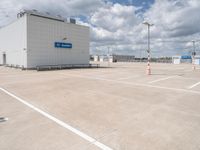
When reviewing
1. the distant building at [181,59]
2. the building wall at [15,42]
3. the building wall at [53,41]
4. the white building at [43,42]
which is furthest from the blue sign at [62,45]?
the distant building at [181,59]

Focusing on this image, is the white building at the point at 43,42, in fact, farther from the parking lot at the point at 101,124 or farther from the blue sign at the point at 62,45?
the parking lot at the point at 101,124

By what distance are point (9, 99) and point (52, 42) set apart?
23.2 meters

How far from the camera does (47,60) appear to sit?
29.1 m

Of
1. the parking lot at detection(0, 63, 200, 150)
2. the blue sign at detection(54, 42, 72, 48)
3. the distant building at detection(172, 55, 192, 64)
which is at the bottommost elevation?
the parking lot at detection(0, 63, 200, 150)

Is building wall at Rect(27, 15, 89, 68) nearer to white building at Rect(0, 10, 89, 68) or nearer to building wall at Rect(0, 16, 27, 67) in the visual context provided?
white building at Rect(0, 10, 89, 68)

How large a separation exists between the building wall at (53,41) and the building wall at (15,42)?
1207mm

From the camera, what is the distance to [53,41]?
29.8 meters

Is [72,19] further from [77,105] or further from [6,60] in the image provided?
[77,105]

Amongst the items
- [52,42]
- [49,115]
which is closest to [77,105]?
[49,115]

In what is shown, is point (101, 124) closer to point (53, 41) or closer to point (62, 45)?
point (53, 41)

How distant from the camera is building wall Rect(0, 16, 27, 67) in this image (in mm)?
27672

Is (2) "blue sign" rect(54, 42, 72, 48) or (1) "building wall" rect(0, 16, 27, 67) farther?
(2) "blue sign" rect(54, 42, 72, 48)

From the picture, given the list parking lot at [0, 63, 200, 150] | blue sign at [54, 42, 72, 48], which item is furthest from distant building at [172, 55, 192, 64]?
parking lot at [0, 63, 200, 150]

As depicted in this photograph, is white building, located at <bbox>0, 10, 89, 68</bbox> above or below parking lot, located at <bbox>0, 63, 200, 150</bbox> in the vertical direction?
above
